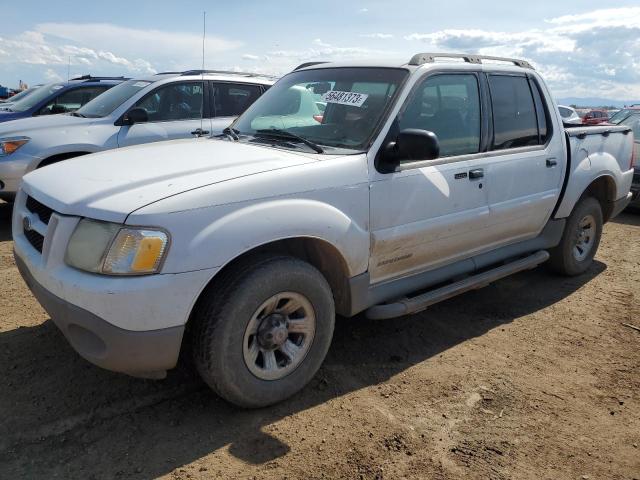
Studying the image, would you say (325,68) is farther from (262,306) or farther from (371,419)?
(371,419)

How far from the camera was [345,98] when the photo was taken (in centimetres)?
361

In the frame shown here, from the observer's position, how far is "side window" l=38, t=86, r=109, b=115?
9281 mm

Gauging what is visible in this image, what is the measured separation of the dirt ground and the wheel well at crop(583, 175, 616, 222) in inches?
65.8

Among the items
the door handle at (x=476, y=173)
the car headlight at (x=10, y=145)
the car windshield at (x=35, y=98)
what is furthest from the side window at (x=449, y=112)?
the car windshield at (x=35, y=98)

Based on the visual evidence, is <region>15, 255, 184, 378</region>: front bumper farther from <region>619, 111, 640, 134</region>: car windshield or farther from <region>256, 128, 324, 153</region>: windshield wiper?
<region>619, 111, 640, 134</region>: car windshield

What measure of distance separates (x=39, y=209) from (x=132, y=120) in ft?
12.8

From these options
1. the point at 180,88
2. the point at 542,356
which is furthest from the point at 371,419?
the point at 180,88

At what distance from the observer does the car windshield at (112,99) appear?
A: 6824 millimetres

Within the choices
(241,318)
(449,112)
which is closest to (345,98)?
(449,112)

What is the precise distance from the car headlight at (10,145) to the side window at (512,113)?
5.23 metres

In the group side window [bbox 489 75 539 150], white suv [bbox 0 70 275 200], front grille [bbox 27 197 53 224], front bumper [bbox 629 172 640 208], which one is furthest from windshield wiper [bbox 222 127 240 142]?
front bumper [bbox 629 172 640 208]

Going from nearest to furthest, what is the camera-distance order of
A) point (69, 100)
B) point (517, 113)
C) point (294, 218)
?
point (294, 218) → point (517, 113) → point (69, 100)

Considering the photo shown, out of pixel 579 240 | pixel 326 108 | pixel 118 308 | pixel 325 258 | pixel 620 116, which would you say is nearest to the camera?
pixel 118 308

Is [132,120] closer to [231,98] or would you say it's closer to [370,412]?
[231,98]
